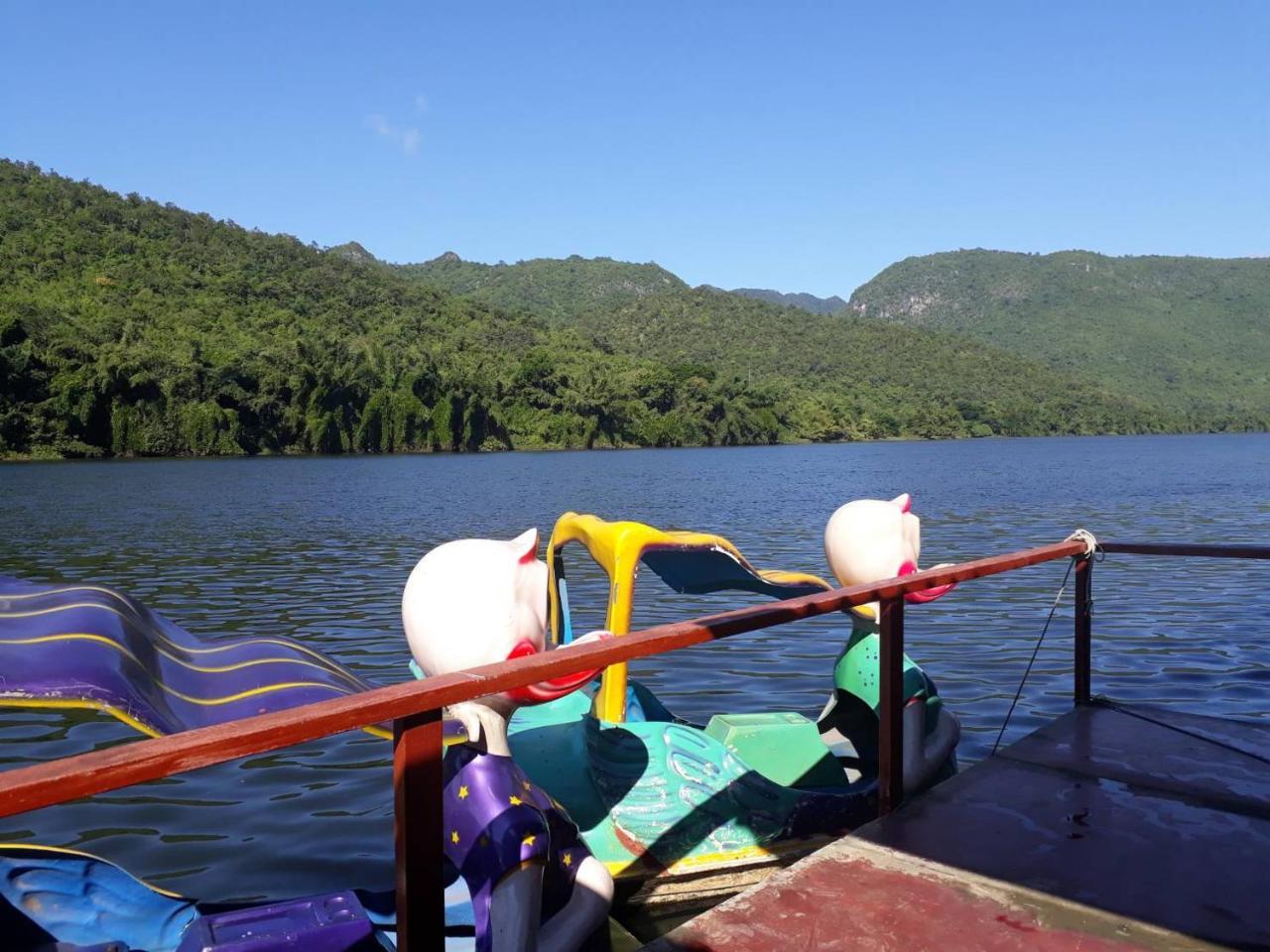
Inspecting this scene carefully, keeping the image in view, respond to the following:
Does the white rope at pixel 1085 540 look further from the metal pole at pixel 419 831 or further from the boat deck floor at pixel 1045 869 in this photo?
the metal pole at pixel 419 831

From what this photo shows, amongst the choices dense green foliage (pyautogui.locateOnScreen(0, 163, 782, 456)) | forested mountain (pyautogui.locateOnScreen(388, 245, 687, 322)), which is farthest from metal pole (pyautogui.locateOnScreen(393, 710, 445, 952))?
forested mountain (pyautogui.locateOnScreen(388, 245, 687, 322))

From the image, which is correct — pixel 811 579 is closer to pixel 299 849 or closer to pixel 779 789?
pixel 779 789

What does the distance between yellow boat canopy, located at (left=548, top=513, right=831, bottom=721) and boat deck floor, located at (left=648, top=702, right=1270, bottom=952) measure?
4.37 feet

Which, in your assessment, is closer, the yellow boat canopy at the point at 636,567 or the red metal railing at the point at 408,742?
the red metal railing at the point at 408,742

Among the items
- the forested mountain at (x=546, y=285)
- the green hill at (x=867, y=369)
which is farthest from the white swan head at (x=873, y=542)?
the forested mountain at (x=546, y=285)

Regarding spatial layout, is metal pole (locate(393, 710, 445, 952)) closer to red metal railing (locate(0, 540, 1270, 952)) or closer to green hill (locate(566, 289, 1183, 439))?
red metal railing (locate(0, 540, 1270, 952))

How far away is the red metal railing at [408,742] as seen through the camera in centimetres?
172

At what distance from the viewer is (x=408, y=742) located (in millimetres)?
2357

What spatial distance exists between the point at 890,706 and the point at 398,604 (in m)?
10.7

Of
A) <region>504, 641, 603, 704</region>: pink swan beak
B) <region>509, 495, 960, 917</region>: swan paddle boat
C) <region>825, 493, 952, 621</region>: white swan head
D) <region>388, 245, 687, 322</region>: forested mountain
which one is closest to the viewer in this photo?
<region>504, 641, 603, 704</region>: pink swan beak

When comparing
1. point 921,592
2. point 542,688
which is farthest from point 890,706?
point 542,688

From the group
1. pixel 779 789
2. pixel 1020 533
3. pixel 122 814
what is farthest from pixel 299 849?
pixel 1020 533

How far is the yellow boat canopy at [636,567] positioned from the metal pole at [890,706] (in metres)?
1.01

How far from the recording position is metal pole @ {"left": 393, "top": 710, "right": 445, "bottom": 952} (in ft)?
7.77
